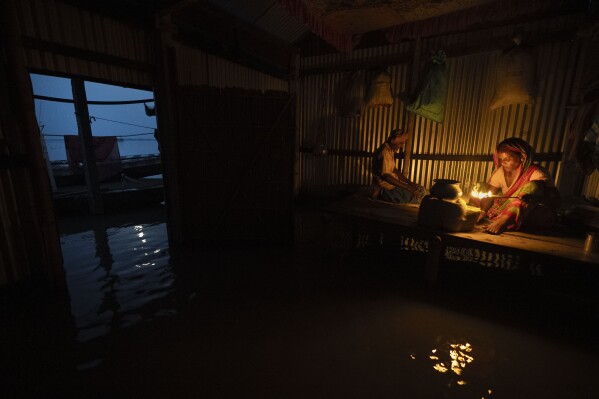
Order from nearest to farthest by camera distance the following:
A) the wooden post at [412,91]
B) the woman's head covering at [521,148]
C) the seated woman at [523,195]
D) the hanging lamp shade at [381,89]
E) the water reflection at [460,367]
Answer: the water reflection at [460,367] → the seated woman at [523,195] → the woman's head covering at [521,148] → the wooden post at [412,91] → the hanging lamp shade at [381,89]

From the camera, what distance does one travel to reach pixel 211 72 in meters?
6.10

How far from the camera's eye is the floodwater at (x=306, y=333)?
2596 millimetres

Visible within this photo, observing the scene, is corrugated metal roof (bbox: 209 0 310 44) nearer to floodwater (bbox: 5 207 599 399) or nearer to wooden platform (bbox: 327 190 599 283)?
wooden platform (bbox: 327 190 599 283)

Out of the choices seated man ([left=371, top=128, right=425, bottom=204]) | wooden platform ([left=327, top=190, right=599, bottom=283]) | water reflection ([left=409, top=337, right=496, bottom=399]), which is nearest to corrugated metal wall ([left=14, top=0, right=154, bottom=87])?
wooden platform ([left=327, top=190, right=599, bottom=283])

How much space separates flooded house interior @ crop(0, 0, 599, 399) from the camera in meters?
2.86

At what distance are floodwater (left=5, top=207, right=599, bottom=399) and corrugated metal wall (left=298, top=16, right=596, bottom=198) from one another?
9.53 feet

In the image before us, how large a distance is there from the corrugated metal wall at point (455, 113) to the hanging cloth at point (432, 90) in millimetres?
329

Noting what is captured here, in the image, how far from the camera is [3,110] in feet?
11.6

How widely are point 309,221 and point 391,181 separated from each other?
2.79 metres

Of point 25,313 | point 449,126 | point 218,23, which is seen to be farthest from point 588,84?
point 25,313

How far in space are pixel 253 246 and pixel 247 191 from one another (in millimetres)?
1206

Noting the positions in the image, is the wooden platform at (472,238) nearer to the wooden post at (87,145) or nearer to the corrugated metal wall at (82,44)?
the corrugated metal wall at (82,44)

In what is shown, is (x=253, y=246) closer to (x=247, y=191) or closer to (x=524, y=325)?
(x=247, y=191)

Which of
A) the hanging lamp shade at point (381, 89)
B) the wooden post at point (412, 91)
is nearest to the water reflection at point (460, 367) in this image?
the wooden post at point (412, 91)
